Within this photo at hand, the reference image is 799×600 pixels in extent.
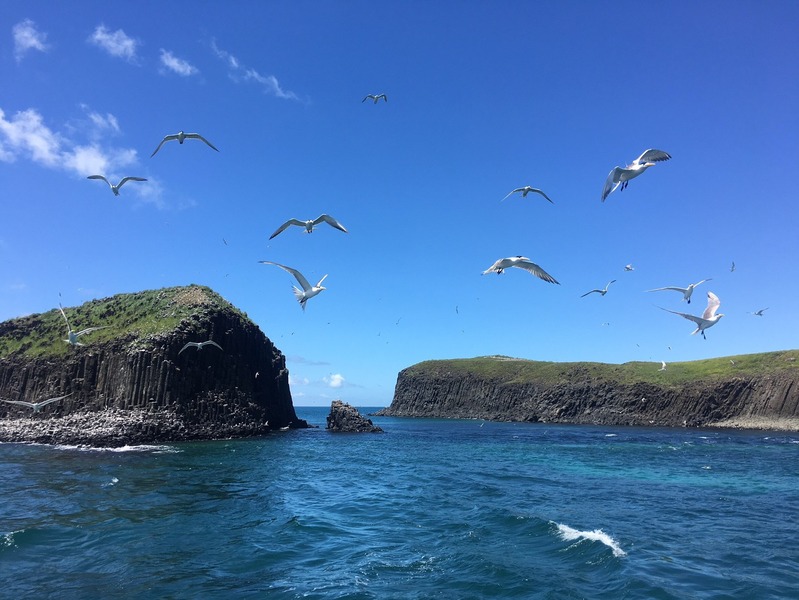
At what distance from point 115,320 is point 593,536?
60.8 metres

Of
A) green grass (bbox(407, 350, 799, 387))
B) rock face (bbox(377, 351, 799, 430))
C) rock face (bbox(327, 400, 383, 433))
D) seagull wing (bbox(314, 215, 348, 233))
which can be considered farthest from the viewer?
green grass (bbox(407, 350, 799, 387))

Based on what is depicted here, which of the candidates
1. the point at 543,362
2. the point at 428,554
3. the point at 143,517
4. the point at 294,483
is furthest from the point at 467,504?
the point at 543,362

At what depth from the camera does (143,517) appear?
64.2ft

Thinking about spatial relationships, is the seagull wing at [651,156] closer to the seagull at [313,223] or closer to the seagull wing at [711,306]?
the seagull wing at [711,306]

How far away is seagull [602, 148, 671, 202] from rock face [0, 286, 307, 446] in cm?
4721

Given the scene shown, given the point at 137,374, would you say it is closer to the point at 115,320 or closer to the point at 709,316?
the point at 115,320

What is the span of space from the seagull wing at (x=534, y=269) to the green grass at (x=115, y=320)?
47.5 m

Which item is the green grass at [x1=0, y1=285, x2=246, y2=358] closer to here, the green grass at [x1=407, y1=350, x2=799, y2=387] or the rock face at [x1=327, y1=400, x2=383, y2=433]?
the rock face at [x1=327, y1=400, x2=383, y2=433]

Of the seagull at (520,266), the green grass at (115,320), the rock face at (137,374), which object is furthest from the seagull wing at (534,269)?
the green grass at (115,320)

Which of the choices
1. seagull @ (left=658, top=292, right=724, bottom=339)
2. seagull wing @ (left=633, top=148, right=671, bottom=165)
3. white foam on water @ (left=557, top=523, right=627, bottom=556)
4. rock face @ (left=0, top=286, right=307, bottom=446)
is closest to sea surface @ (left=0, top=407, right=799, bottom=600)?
white foam on water @ (left=557, top=523, right=627, bottom=556)

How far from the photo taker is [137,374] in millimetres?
51500

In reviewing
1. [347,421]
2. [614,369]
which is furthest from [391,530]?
[614,369]

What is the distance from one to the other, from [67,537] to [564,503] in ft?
64.2

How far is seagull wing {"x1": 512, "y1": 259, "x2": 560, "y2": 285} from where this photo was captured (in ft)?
50.0
